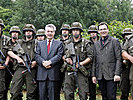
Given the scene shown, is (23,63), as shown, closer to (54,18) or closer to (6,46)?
(6,46)

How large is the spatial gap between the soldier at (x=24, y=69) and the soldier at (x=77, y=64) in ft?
3.90

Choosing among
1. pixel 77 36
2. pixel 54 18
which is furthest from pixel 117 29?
pixel 54 18

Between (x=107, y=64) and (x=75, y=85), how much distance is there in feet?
3.71

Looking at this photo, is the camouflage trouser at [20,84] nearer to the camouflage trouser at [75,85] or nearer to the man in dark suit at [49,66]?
the man in dark suit at [49,66]

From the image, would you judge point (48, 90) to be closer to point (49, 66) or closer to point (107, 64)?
point (49, 66)

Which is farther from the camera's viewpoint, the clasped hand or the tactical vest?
the tactical vest

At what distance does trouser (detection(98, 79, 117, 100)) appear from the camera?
4.91 metres

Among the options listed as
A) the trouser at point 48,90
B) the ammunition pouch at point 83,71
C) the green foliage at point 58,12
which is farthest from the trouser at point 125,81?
the green foliage at point 58,12

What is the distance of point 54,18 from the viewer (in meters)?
26.0

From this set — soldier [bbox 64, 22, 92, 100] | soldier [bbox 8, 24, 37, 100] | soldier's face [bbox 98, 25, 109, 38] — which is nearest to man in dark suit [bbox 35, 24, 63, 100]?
soldier [bbox 64, 22, 92, 100]

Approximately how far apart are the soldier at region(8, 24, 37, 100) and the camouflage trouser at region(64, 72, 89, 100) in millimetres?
1181

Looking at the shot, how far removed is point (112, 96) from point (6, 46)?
3717 millimetres

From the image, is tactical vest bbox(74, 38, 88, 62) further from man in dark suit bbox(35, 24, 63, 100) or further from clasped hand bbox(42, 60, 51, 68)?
clasped hand bbox(42, 60, 51, 68)

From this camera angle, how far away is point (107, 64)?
5.08 m
